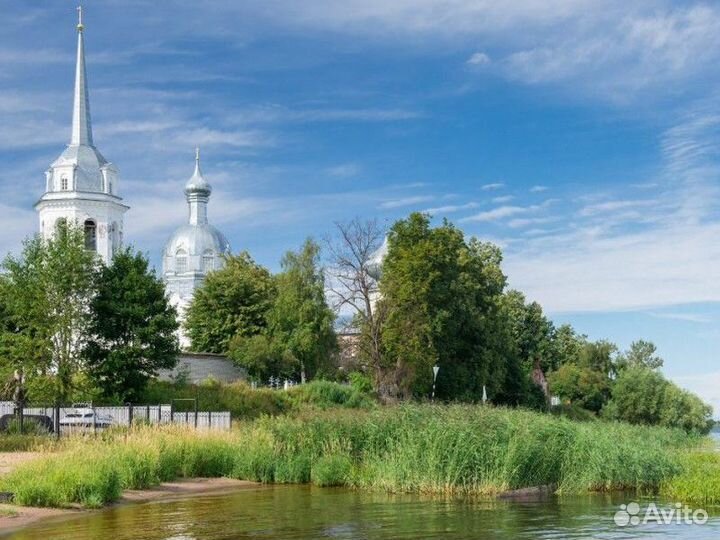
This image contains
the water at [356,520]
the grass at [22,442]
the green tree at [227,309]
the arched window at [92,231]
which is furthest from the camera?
the arched window at [92,231]

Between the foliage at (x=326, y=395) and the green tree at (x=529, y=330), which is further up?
the green tree at (x=529, y=330)

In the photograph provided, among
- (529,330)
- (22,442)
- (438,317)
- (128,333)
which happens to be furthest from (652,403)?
(22,442)

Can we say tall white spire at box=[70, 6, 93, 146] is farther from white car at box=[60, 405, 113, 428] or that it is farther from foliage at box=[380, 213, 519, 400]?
white car at box=[60, 405, 113, 428]

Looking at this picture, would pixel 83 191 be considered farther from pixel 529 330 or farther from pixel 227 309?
pixel 529 330

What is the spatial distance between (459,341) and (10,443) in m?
34.8

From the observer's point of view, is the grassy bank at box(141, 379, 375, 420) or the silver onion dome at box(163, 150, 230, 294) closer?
the grassy bank at box(141, 379, 375, 420)

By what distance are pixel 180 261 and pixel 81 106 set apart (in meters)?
32.2

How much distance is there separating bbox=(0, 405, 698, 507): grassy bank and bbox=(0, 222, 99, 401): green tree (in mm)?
17678

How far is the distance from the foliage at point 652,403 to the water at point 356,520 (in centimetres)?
5423

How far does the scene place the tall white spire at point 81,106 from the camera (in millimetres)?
77938

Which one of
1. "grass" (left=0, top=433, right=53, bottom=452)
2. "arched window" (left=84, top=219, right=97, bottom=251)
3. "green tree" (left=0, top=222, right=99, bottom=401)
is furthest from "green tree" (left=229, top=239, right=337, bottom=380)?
"grass" (left=0, top=433, right=53, bottom=452)

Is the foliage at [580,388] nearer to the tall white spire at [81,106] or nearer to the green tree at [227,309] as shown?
the green tree at [227,309]

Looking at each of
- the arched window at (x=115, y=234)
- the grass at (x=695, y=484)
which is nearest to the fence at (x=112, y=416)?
the grass at (x=695, y=484)

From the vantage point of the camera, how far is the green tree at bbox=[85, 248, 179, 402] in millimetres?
47688
